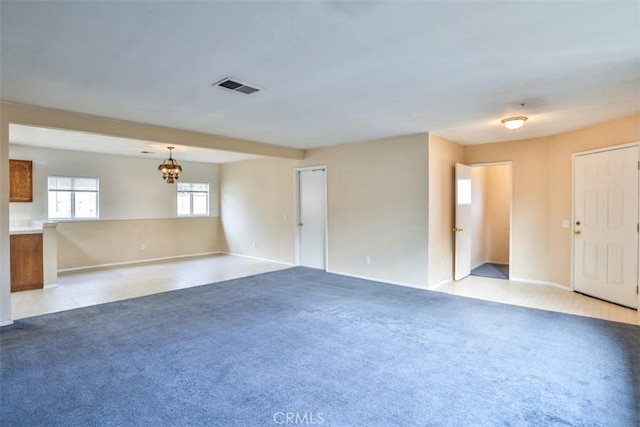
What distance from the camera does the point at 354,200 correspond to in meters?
6.25

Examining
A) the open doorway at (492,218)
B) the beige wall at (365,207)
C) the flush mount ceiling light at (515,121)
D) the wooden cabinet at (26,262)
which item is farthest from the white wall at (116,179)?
the flush mount ceiling light at (515,121)

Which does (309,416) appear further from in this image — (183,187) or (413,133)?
(183,187)

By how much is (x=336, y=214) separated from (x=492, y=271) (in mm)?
3383

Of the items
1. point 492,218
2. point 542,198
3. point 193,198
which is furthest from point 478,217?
point 193,198

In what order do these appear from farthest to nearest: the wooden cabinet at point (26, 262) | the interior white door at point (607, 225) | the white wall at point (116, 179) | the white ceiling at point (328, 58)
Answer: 1. the white wall at point (116, 179)
2. the wooden cabinet at point (26, 262)
3. the interior white door at point (607, 225)
4. the white ceiling at point (328, 58)

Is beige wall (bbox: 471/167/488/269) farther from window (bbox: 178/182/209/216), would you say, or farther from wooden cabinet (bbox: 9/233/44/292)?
wooden cabinet (bbox: 9/233/44/292)

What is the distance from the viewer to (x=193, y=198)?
9062 millimetres

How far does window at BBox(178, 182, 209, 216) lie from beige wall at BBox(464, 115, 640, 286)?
691 cm

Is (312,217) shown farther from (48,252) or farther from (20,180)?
(20,180)

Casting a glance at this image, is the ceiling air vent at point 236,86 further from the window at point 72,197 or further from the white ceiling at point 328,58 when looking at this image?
the window at point 72,197

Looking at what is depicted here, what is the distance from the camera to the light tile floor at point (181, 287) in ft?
14.2

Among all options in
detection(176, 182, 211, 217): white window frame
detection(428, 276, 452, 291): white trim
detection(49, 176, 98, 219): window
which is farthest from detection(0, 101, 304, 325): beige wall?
detection(428, 276, 452, 291): white trim

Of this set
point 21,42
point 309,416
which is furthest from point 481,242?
point 21,42

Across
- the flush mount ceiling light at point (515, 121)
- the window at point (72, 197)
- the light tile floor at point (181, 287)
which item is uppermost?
the flush mount ceiling light at point (515, 121)
